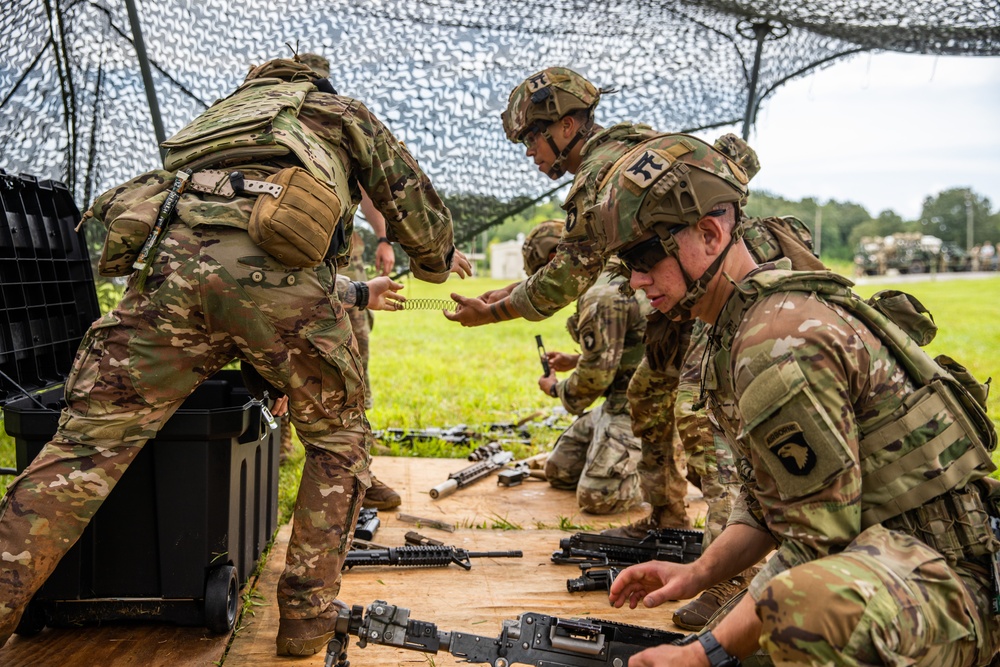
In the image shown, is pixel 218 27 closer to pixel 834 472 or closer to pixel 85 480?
pixel 85 480

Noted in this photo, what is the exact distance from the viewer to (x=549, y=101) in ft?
14.5

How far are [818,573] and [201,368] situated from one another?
81.8 inches

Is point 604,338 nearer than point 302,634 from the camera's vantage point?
No

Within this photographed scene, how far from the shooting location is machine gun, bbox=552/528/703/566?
13.7 ft

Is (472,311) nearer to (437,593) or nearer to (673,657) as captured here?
(437,593)

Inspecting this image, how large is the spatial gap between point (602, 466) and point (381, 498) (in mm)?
1286

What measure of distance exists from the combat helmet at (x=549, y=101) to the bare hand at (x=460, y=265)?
2.51 ft

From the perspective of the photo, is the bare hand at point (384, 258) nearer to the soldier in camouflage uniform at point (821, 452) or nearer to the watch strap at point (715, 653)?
the soldier in camouflage uniform at point (821, 452)

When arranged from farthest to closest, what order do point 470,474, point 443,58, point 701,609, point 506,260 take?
1. point 506,260
2. point 443,58
3. point 470,474
4. point 701,609

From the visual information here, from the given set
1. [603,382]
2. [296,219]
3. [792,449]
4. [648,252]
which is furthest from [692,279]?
[603,382]

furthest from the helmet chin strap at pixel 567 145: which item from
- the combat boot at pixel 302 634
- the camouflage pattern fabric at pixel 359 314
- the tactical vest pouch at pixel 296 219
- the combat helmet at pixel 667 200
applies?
the combat boot at pixel 302 634

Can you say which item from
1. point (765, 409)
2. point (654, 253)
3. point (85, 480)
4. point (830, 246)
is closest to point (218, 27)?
point (85, 480)

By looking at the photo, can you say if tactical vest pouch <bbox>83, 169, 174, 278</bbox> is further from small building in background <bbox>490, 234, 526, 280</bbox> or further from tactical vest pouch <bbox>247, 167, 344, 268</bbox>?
small building in background <bbox>490, 234, 526, 280</bbox>

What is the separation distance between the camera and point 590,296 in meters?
5.18
